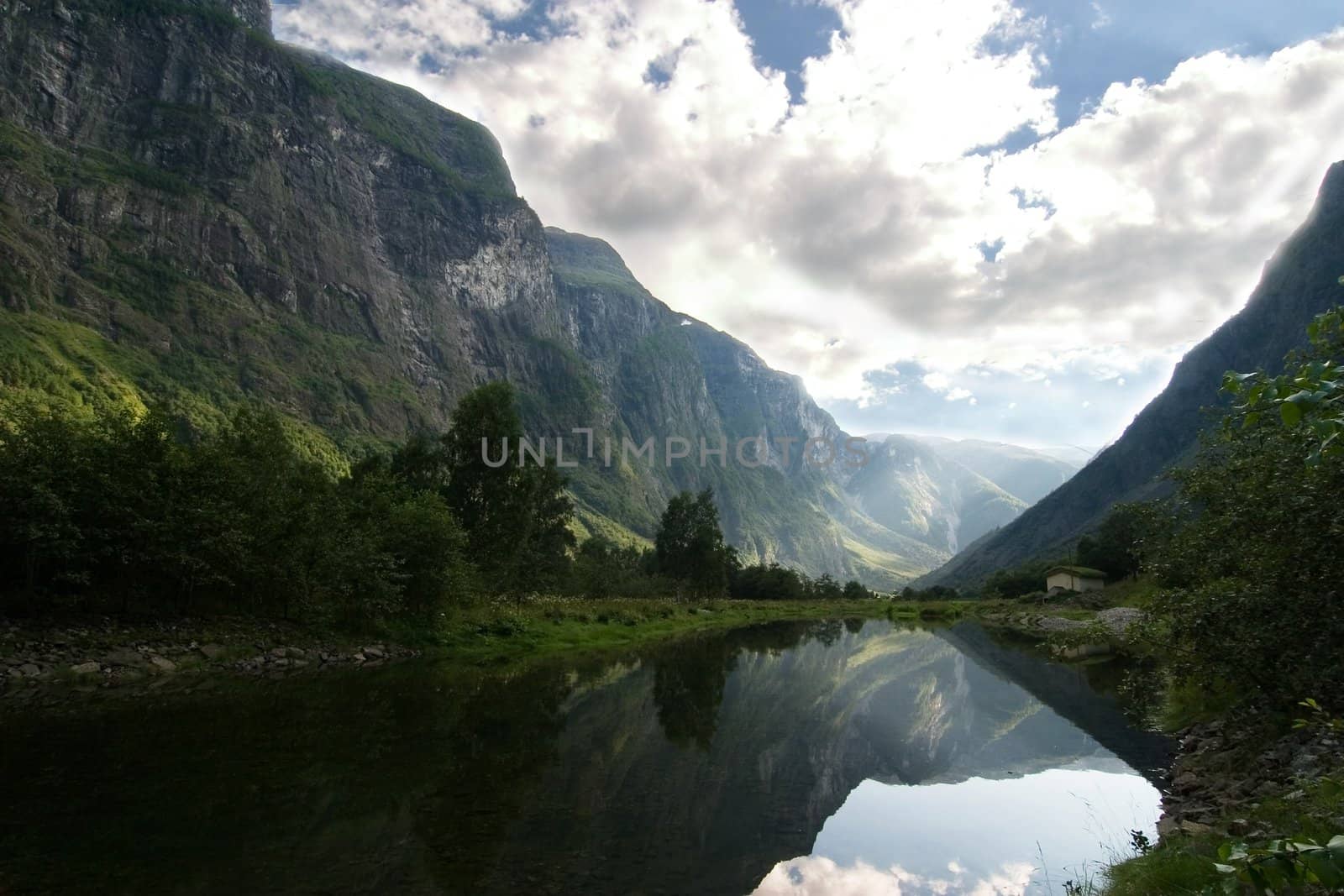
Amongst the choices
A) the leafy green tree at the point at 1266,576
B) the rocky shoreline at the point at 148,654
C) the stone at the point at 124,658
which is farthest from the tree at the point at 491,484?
the leafy green tree at the point at 1266,576

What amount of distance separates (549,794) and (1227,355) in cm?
21824

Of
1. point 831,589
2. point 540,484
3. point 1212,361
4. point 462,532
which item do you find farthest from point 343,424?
point 1212,361

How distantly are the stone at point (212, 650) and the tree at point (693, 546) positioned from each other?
227 feet

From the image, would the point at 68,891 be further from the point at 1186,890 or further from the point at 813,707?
the point at 813,707

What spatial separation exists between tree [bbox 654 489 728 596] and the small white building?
51.8m

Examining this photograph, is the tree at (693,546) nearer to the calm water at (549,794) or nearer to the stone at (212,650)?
the calm water at (549,794)

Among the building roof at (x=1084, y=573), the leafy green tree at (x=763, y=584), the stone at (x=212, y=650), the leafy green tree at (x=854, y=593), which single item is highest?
the building roof at (x=1084, y=573)

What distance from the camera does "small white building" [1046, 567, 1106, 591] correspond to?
100000 millimetres

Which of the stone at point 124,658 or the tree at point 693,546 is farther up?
the tree at point 693,546

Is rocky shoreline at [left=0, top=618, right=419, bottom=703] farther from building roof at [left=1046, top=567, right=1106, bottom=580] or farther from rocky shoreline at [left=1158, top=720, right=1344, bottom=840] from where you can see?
building roof at [left=1046, top=567, right=1106, bottom=580]

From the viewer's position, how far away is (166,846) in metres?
9.40

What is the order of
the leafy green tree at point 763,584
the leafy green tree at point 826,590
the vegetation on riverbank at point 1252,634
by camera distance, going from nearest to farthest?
the vegetation on riverbank at point 1252,634 → the leafy green tree at point 763,584 → the leafy green tree at point 826,590

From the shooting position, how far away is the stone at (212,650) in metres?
24.7

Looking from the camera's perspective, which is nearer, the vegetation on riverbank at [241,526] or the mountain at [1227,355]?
the vegetation on riverbank at [241,526]
